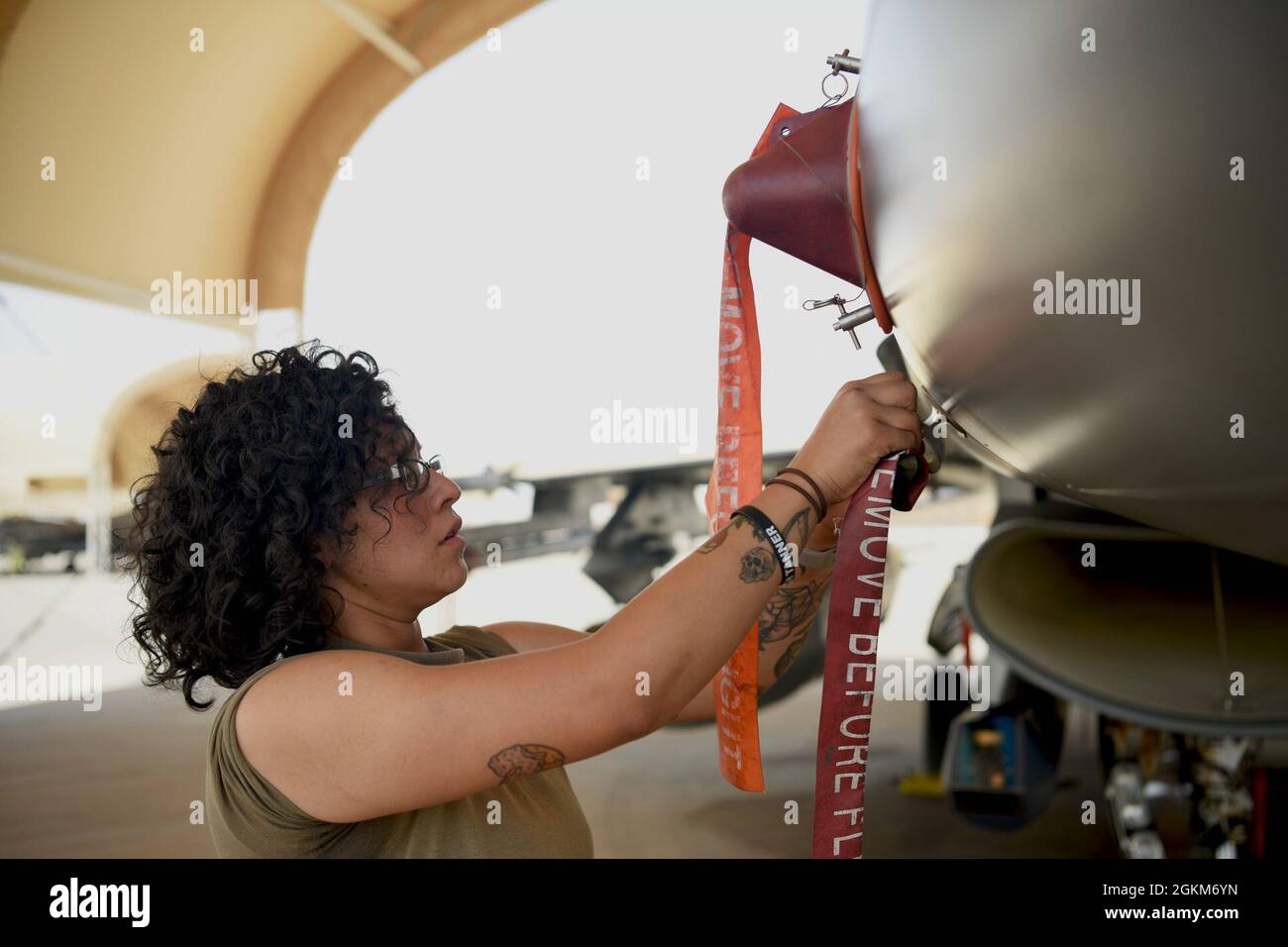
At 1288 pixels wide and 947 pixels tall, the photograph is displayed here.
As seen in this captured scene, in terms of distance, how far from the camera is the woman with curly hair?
2.47ft

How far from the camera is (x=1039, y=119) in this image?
1.57 ft

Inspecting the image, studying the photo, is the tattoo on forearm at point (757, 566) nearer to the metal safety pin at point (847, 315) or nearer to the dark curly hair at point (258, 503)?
the metal safety pin at point (847, 315)

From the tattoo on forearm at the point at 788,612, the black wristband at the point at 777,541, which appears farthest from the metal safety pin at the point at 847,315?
the tattoo on forearm at the point at 788,612

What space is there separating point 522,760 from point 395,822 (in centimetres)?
20

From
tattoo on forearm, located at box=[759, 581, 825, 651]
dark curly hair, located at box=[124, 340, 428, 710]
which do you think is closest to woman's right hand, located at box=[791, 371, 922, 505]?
tattoo on forearm, located at box=[759, 581, 825, 651]

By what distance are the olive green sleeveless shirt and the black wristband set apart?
0.28 metres

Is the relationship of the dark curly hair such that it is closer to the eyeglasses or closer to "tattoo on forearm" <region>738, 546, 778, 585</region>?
the eyeglasses

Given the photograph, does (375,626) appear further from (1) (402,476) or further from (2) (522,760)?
(2) (522,760)

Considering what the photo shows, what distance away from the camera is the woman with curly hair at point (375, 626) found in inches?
29.6

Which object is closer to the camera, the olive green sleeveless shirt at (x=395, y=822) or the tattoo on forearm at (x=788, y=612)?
the olive green sleeveless shirt at (x=395, y=822)

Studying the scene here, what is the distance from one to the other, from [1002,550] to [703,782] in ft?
9.88

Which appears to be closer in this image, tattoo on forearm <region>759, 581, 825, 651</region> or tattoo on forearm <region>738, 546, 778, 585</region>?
tattoo on forearm <region>738, 546, 778, 585</region>
